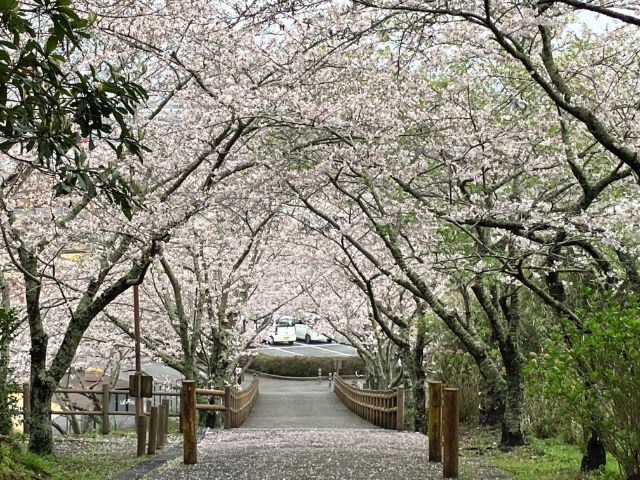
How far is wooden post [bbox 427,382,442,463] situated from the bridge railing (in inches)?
186

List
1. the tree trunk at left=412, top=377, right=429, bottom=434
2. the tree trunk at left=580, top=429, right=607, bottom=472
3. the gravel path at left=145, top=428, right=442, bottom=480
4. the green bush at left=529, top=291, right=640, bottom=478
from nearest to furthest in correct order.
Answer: the green bush at left=529, top=291, right=640, bottom=478, the gravel path at left=145, top=428, right=442, bottom=480, the tree trunk at left=580, top=429, right=607, bottom=472, the tree trunk at left=412, top=377, right=429, bottom=434

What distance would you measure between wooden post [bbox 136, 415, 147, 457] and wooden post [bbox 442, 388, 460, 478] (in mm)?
3917

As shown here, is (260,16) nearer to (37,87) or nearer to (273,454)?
(37,87)

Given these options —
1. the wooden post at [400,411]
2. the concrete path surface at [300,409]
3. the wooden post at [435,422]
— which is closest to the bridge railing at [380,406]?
the wooden post at [400,411]

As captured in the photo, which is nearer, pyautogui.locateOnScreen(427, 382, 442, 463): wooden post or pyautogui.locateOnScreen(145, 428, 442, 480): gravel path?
pyautogui.locateOnScreen(145, 428, 442, 480): gravel path

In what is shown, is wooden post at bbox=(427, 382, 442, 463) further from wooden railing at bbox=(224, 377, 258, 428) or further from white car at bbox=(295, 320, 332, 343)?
white car at bbox=(295, 320, 332, 343)

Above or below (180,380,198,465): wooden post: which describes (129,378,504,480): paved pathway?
below

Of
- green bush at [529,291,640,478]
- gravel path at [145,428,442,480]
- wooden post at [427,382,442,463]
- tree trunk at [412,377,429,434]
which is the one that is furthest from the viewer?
tree trunk at [412,377,429,434]

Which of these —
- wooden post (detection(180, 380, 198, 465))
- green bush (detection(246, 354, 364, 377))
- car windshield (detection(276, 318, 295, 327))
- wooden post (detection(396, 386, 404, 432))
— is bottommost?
green bush (detection(246, 354, 364, 377))

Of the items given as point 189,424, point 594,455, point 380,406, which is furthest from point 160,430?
point 380,406

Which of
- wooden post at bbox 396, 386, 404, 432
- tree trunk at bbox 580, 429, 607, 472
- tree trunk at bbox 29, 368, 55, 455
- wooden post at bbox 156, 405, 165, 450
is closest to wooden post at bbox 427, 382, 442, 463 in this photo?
tree trunk at bbox 580, 429, 607, 472

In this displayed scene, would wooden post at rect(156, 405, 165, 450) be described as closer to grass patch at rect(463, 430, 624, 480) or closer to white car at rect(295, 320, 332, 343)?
grass patch at rect(463, 430, 624, 480)

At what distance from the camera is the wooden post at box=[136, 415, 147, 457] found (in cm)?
869

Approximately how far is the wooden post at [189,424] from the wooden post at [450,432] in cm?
276
